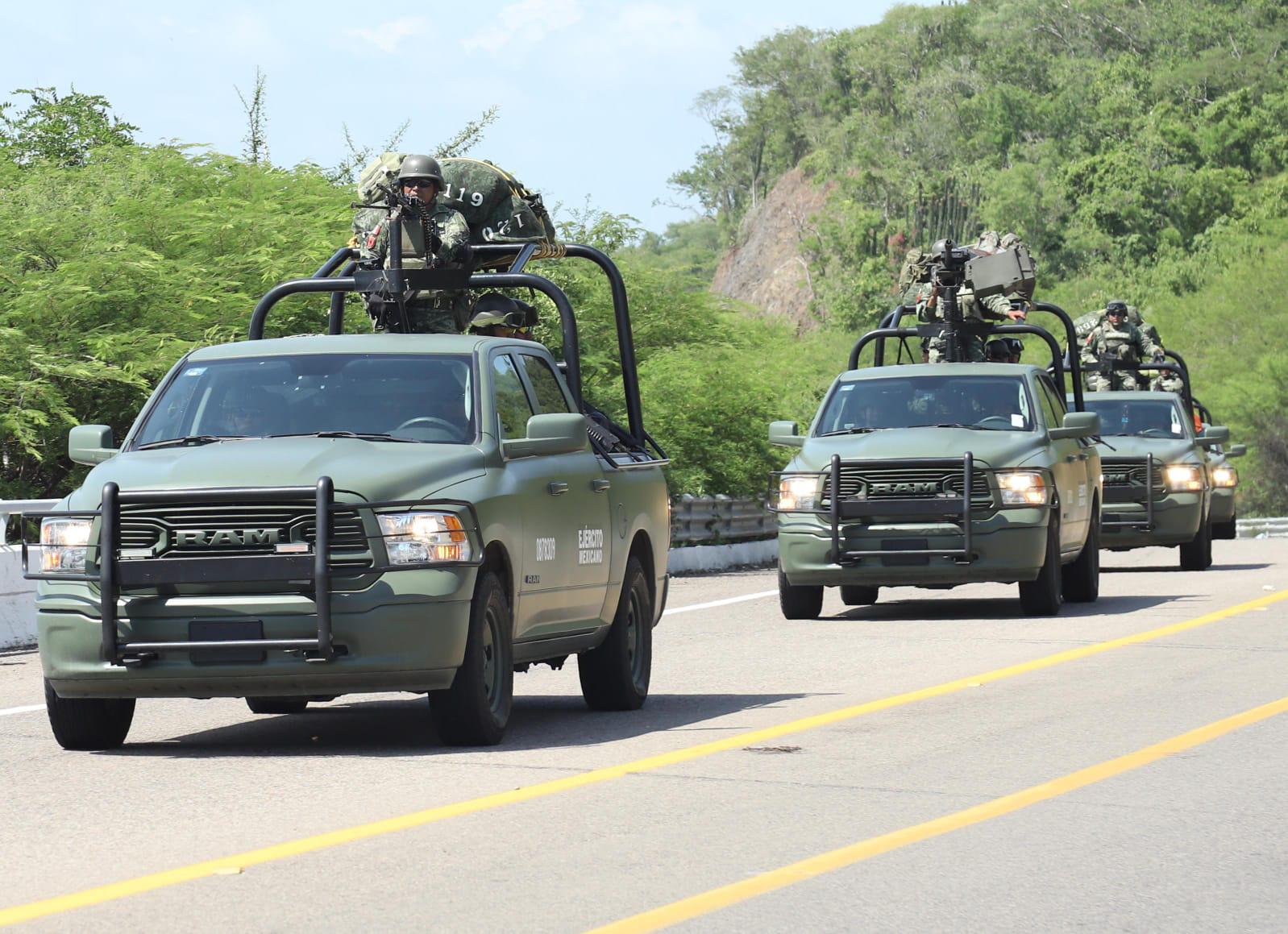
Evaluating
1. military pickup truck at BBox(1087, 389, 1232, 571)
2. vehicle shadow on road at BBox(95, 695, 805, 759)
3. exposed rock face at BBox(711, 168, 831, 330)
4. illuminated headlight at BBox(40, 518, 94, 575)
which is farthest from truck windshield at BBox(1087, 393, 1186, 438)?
exposed rock face at BBox(711, 168, 831, 330)

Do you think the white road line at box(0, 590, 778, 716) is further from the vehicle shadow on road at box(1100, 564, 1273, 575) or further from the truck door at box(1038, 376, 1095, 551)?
the vehicle shadow on road at box(1100, 564, 1273, 575)

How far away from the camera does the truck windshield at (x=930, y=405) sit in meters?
18.5

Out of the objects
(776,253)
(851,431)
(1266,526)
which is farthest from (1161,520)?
(776,253)

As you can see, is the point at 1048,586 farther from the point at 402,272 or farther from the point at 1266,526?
the point at 1266,526

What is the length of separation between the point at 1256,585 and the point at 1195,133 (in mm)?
72234

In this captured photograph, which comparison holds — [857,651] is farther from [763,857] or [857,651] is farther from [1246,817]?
[763,857]

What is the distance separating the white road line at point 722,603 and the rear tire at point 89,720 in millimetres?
8979

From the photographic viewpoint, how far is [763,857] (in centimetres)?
729

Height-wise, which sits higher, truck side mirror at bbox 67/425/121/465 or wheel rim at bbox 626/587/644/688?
truck side mirror at bbox 67/425/121/465

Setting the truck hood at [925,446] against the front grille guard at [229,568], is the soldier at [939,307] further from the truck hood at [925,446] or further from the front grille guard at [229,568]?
the front grille guard at [229,568]

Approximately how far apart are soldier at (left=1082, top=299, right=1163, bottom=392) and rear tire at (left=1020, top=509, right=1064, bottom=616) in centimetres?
1212

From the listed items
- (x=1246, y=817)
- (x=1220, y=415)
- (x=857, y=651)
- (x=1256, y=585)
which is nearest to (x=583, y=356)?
(x=1256, y=585)

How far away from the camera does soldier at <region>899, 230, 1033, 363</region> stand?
77.1ft

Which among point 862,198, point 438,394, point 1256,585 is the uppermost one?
point 862,198
